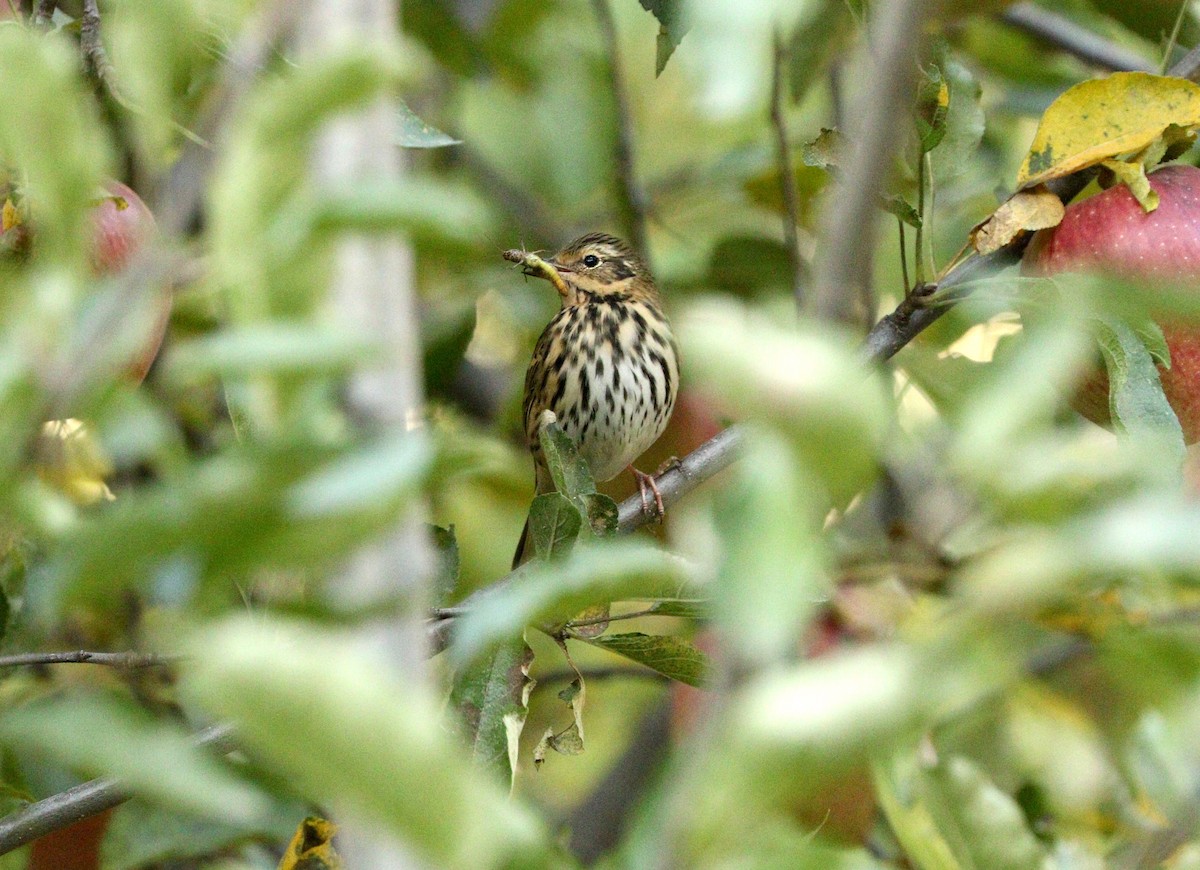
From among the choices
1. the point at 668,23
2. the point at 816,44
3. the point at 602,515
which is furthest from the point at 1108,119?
the point at 816,44

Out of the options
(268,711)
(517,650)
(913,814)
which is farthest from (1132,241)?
(268,711)

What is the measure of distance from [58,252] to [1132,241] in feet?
4.37

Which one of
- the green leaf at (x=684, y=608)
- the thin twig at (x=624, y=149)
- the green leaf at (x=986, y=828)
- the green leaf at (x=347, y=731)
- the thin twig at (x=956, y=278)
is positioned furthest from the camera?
the thin twig at (x=624, y=149)

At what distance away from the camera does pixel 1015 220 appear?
67.5 inches

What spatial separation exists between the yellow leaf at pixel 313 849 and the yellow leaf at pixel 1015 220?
38.0 inches

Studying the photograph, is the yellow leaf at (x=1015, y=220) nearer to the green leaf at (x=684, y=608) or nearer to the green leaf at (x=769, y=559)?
the green leaf at (x=684, y=608)

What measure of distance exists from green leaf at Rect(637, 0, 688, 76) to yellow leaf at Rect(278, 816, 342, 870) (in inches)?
36.0

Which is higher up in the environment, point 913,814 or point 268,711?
point 268,711

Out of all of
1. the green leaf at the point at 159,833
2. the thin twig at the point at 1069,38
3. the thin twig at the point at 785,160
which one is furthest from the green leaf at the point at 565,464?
the thin twig at the point at 1069,38

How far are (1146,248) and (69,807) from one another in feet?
4.20

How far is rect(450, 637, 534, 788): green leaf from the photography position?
1371 millimetres

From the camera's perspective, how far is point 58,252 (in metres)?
0.68

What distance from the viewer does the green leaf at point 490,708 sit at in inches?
54.0

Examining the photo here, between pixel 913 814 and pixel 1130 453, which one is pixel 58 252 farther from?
pixel 913 814
